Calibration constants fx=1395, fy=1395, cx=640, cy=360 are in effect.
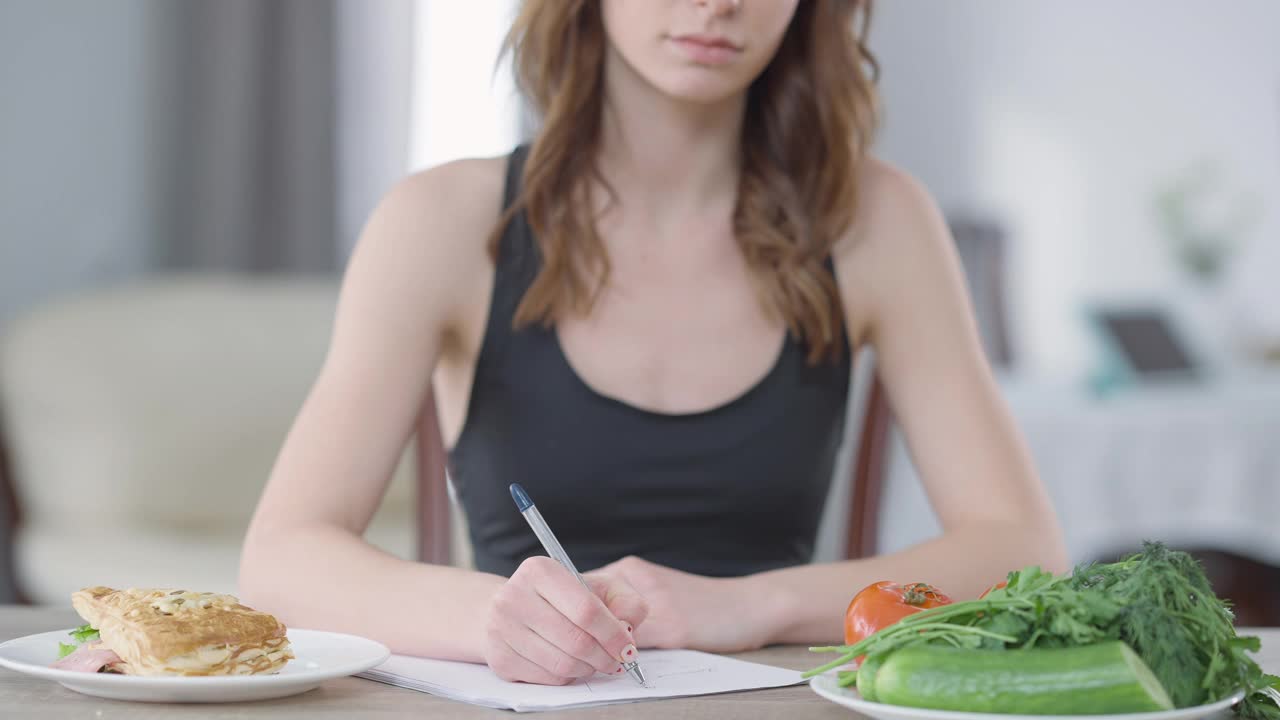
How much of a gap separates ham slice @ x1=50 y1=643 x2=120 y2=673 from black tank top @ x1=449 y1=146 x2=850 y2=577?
0.69 m

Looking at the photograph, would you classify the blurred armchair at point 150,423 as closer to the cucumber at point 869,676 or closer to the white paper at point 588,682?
the white paper at point 588,682

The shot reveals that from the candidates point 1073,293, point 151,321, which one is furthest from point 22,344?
point 1073,293

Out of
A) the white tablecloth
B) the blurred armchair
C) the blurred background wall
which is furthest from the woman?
the white tablecloth

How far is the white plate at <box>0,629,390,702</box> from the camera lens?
74 centimetres

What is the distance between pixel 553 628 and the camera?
2.80 feet

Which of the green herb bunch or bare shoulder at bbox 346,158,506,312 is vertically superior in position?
bare shoulder at bbox 346,158,506,312

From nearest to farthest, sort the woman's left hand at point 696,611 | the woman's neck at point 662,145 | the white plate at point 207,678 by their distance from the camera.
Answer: the white plate at point 207,678 < the woman's left hand at point 696,611 < the woman's neck at point 662,145

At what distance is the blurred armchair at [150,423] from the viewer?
9.55 ft

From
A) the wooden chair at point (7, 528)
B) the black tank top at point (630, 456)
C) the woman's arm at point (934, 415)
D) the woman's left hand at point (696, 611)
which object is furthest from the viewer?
the wooden chair at point (7, 528)

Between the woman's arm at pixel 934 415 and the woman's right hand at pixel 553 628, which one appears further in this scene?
the woman's arm at pixel 934 415

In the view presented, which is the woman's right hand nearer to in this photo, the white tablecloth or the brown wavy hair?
the brown wavy hair

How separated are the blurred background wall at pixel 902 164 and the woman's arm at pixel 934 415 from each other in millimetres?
290

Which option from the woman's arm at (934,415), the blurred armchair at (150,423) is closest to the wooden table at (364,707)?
the woman's arm at (934,415)

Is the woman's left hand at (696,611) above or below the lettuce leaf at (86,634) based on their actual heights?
below
